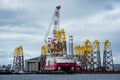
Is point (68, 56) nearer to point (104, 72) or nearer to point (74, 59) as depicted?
point (74, 59)

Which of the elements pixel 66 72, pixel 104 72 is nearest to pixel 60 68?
pixel 66 72

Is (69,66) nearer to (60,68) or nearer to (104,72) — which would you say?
(60,68)

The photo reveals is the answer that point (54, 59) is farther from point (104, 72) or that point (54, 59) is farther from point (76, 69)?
point (104, 72)

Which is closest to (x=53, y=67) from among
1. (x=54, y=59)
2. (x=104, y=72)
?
(x=54, y=59)

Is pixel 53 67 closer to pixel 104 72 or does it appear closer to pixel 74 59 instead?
pixel 74 59

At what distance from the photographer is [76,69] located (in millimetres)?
196750

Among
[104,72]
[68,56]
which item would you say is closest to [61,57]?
[68,56]

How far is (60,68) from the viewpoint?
7574 inches

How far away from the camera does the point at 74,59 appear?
19762 centimetres

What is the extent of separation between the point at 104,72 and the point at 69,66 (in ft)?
57.9

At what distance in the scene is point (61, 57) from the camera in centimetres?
19550

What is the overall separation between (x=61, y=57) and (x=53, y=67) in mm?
6615

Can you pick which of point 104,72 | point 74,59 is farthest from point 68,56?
point 104,72

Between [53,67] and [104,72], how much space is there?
25.9 metres
